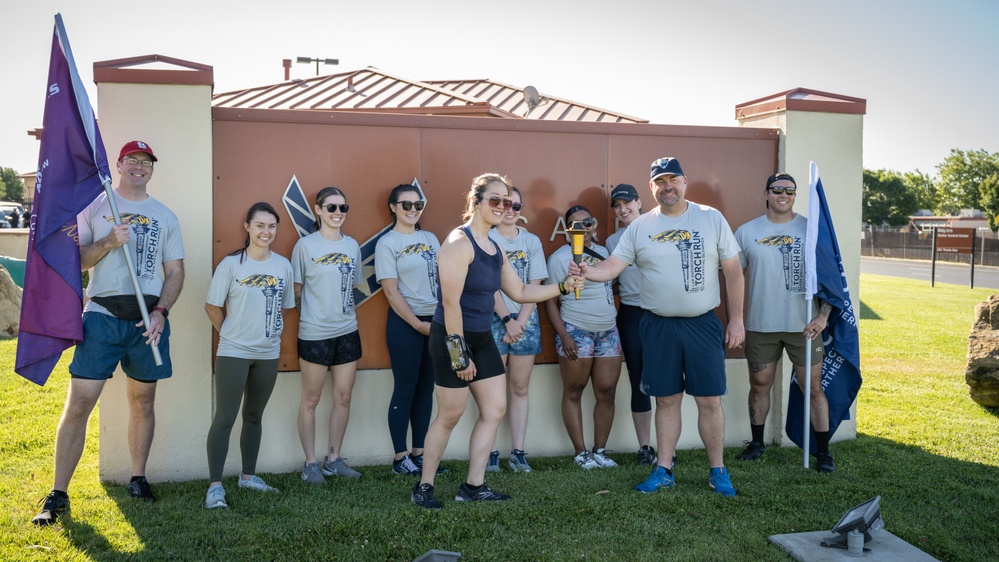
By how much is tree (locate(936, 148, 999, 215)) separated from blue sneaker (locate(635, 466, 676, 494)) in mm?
55788

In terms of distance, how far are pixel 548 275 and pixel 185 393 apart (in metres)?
2.62

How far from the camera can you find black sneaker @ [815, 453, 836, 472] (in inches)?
212

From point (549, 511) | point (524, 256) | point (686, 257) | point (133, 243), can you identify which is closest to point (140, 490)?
point (133, 243)

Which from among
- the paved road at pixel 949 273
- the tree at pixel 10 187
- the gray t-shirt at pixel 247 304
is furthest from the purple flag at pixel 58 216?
the tree at pixel 10 187

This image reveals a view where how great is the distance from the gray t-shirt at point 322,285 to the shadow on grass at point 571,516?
1.02 m

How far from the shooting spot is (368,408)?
18.5 feet

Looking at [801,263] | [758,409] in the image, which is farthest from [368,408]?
[801,263]

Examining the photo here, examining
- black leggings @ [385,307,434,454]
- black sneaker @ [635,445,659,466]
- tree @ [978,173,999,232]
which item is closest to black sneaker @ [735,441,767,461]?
black sneaker @ [635,445,659,466]

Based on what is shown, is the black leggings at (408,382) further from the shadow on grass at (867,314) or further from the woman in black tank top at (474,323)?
the shadow on grass at (867,314)

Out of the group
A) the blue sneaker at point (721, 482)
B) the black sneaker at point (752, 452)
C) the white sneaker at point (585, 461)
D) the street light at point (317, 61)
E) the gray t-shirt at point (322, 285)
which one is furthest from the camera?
the street light at point (317, 61)

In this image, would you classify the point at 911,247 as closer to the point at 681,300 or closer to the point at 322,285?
the point at 681,300

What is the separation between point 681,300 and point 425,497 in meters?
1.93

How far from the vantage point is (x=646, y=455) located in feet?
18.6

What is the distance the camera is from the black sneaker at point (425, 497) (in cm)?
442
